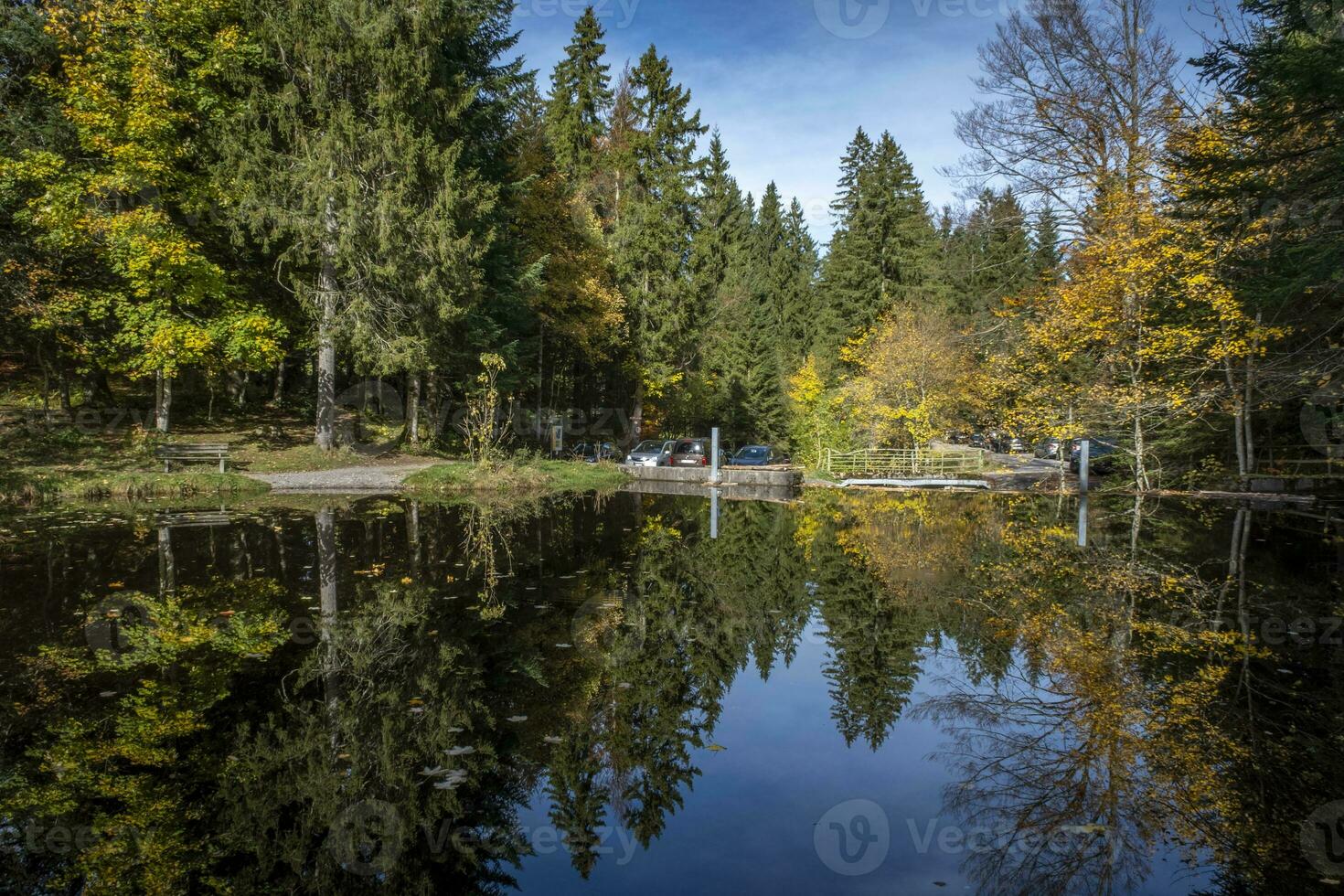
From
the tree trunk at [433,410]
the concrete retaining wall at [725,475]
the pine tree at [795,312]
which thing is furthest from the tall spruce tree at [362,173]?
the pine tree at [795,312]

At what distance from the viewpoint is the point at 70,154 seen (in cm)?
2148

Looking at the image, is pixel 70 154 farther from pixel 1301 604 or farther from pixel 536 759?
pixel 1301 604

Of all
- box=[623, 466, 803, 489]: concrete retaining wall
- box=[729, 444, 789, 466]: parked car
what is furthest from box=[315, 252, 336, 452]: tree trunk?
box=[729, 444, 789, 466]: parked car

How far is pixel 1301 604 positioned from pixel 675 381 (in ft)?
101

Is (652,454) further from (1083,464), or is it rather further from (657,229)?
(1083,464)

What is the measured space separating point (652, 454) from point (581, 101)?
2034cm

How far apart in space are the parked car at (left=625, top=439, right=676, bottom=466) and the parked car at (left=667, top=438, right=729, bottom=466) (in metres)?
0.27

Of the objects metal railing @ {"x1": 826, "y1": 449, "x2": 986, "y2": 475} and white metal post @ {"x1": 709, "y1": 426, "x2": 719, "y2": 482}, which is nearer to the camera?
white metal post @ {"x1": 709, "y1": 426, "x2": 719, "y2": 482}

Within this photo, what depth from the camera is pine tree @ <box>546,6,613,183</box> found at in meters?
37.1

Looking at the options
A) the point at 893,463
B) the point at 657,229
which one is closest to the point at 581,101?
the point at 657,229

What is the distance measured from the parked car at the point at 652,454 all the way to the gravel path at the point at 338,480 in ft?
34.6

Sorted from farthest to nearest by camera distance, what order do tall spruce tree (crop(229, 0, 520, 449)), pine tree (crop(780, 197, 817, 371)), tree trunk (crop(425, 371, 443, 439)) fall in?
pine tree (crop(780, 197, 817, 371))
tree trunk (crop(425, 371, 443, 439))
tall spruce tree (crop(229, 0, 520, 449))

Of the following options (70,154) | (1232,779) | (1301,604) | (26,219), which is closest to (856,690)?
(1232,779)

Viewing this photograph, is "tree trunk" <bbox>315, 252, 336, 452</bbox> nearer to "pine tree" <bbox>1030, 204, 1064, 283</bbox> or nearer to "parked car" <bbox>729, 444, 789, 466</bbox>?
"parked car" <bbox>729, 444, 789, 466</bbox>
